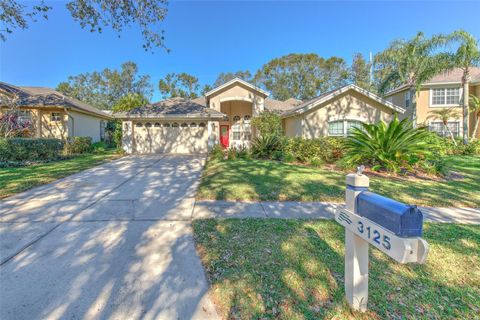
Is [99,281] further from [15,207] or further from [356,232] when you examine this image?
[15,207]

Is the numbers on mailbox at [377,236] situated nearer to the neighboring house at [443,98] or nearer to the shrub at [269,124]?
the shrub at [269,124]

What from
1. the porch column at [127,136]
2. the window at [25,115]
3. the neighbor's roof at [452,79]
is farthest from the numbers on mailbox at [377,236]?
the neighbor's roof at [452,79]

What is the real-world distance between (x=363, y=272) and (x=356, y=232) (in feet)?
1.45

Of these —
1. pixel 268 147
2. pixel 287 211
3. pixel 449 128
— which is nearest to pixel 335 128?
pixel 268 147

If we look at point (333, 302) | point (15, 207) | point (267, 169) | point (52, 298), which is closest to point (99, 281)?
point (52, 298)

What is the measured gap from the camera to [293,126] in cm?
1666

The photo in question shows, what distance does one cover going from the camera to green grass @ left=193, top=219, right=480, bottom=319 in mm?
2287

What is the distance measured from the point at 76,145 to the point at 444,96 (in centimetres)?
2890

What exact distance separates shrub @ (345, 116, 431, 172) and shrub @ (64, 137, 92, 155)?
16.7 m

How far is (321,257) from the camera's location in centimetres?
314

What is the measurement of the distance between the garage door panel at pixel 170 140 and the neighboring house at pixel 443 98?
670 inches

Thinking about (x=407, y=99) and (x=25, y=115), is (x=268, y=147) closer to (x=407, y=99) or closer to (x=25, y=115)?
(x=407, y=99)

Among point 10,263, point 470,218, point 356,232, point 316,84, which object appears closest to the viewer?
point 356,232

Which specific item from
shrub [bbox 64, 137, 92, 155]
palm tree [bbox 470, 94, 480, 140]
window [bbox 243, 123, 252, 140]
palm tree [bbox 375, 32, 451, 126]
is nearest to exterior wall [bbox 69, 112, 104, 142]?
shrub [bbox 64, 137, 92, 155]
